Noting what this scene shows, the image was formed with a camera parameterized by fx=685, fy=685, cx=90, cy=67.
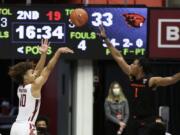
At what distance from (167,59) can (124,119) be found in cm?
146

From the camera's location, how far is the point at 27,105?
8844mm

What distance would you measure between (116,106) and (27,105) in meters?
4.90

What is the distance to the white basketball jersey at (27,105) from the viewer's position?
29.0ft

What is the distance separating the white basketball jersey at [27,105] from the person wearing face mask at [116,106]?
4766mm

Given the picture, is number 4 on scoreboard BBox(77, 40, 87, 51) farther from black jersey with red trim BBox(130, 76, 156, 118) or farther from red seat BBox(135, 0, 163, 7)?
black jersey with red trim BBox(130, 76, 156, 118)

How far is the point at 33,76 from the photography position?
29.2ft

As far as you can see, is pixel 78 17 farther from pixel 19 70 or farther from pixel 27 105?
pixel 27 105

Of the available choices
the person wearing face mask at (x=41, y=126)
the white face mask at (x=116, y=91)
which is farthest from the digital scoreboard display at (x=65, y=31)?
the person wearing face mask at (x=41, y=126)

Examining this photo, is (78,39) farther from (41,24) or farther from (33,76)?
(33,76)

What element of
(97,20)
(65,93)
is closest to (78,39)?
(97,20)

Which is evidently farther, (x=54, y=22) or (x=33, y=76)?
(x=54, y=22)

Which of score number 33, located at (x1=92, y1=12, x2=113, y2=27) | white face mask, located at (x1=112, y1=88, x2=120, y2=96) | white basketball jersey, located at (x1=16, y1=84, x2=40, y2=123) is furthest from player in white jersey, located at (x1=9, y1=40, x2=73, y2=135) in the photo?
white face mask, located at (x1=112, y1=88, x2=120, y2=96)

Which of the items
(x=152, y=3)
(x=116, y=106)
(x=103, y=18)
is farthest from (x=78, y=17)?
(x=152, y=3)

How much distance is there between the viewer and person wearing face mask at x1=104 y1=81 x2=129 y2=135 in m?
13.5
